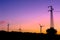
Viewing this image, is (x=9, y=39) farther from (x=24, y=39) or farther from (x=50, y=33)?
(x=50, y=33)

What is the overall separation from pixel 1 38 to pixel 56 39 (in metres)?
24.6

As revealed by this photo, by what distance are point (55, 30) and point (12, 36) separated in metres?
21.4

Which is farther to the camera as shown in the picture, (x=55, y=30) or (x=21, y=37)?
(x=55, y=30)

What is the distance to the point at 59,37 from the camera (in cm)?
7938

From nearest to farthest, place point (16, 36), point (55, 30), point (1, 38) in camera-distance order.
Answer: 1. point (1, 38)
2. point (16, 36)
3. point (55, 30)

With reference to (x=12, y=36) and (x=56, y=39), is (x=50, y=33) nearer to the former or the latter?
(x=56, y=39)

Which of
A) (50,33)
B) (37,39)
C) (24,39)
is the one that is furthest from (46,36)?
(24,39)

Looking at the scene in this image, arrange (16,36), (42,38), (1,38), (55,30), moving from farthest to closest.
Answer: (55,30)
(42,38)
(16,36)
(1,38)

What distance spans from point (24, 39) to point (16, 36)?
335cm

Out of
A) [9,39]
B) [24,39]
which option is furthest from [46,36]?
[9,39]

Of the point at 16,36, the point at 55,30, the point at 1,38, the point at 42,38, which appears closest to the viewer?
the point at 1,38

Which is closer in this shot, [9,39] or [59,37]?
[9,39]

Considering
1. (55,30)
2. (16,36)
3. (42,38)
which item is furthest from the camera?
(55,30)

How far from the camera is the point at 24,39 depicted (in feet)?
225
